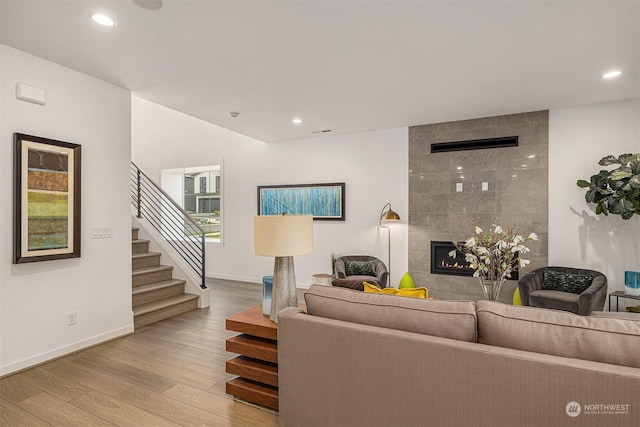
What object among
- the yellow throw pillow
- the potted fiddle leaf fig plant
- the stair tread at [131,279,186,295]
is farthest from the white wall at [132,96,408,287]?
the yellow throw pillow

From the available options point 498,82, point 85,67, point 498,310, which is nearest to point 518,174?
point 498,82

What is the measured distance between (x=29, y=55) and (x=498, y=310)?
391 centimetres

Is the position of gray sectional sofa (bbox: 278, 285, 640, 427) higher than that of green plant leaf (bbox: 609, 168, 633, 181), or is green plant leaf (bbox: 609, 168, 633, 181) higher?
green plant leaf (bbox: 609, 168, 633, 181)

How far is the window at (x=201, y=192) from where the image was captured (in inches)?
276

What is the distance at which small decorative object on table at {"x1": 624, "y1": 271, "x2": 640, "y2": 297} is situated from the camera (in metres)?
3.67

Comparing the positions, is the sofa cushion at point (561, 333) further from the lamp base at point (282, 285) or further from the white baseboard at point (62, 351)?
the white baseboard at point (62, 351)

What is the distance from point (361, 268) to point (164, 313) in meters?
2.70

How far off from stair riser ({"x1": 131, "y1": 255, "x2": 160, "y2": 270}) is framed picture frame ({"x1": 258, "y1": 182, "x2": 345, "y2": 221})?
6.62 ft

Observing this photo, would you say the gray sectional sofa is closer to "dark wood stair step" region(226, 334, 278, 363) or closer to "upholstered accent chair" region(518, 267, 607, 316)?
"dark wood stair step" region(226, 334, 278, 363)

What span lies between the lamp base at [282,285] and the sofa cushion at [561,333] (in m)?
1.15

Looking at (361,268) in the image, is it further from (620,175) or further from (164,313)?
(620,175)

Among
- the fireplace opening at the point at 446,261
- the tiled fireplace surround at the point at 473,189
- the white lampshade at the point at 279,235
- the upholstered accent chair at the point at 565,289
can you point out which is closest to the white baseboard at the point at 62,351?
the white lampshade at the point at 279,235

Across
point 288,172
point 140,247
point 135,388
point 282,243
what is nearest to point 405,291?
point 282,243

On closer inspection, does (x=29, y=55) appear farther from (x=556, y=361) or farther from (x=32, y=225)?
(x=556, y=361)
